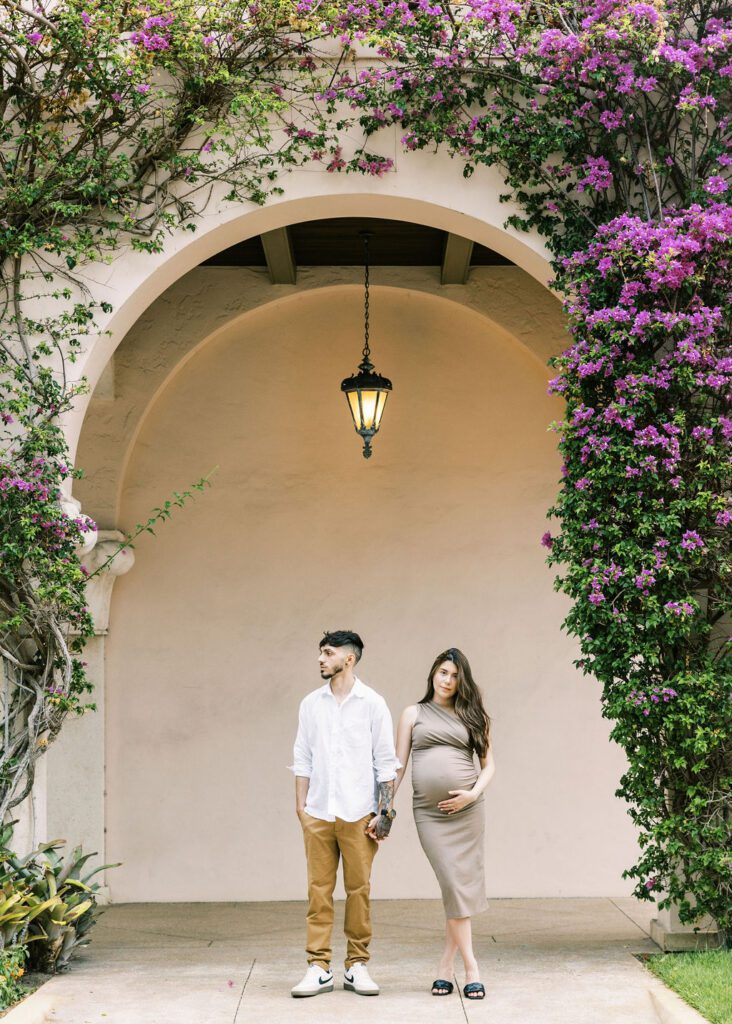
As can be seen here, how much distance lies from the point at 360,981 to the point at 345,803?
2.72 ft

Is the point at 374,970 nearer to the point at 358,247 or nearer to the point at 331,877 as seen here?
the point at 331,877

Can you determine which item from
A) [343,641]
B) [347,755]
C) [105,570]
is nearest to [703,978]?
[347,755]

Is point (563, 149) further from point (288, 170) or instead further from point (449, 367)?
point (449, 367)

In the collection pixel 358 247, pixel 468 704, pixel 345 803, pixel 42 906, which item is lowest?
pixel 42 906

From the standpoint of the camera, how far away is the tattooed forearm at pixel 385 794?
557 centimetres

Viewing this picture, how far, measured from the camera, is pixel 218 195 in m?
6.53

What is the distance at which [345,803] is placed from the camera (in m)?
5.53

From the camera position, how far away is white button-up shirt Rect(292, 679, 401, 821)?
5.55 m

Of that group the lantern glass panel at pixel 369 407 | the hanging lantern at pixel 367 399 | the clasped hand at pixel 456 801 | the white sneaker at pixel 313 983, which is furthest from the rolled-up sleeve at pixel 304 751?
the lantern glass panel at pixel 369 407

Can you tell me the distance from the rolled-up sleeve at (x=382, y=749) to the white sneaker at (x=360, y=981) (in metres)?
0.88

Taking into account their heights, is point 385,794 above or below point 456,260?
below

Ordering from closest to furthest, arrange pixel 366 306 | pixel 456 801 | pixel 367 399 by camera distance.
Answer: pixel 456 801
pixel 367 399
pixel 366 306

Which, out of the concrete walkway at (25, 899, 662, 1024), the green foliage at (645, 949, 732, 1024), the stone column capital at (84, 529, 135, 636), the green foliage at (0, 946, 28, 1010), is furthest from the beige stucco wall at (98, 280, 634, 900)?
the green foliage at (0, 946, 28, 1010)

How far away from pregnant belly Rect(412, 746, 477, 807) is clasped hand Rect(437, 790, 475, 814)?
31 mm
